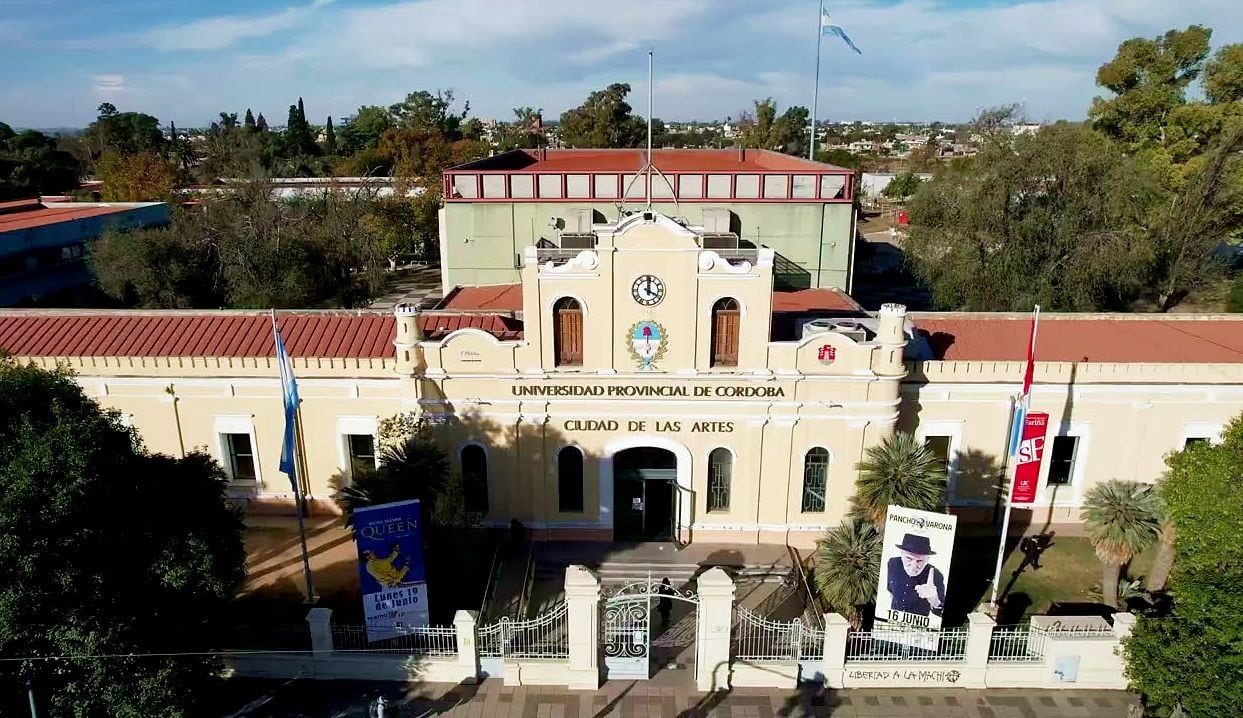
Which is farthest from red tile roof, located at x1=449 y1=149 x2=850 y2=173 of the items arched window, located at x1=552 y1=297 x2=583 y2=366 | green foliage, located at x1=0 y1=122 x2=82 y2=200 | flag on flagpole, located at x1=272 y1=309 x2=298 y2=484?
green foliage, located at x1=0 y1=122 x2=82 y2=200

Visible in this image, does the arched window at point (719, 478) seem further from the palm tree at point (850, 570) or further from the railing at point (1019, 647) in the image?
the railing at point (1019, 647)

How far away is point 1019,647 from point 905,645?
2.52 metres

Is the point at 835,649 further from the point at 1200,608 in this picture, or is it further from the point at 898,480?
the point at 1200,608

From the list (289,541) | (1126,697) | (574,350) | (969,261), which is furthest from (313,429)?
(969,261)

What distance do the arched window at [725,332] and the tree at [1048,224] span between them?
18658 millimetres

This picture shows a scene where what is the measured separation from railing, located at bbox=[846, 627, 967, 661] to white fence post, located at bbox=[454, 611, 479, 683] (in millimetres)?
8037

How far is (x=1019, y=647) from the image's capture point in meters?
16.9

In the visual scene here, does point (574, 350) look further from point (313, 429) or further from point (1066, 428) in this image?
point (1066, 428)

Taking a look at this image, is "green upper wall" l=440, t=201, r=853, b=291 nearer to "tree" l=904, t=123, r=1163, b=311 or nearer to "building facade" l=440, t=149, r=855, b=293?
"building facade" l=440, t=149, r=855, b=293

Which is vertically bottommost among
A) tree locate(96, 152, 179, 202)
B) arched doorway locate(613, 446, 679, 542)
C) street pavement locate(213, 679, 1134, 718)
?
street pavement locate(213, 679, 1134, 718)

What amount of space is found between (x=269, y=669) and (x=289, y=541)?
6.03 metres

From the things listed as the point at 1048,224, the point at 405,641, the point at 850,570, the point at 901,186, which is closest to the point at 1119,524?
the point at 850,570

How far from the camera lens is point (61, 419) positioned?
1256 cm

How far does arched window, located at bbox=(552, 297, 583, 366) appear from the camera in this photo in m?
20.1
